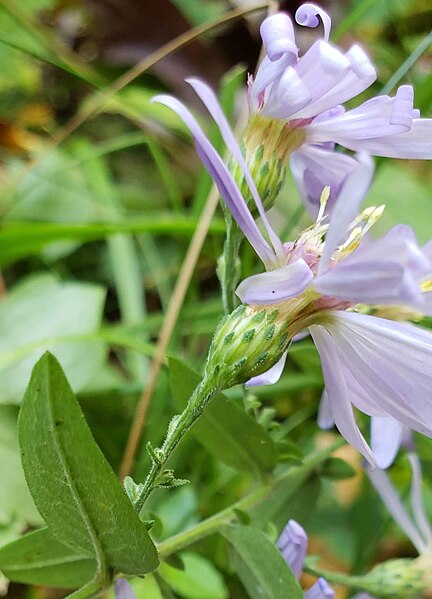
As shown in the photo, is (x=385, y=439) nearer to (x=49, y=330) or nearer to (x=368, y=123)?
(x=368, y=123)

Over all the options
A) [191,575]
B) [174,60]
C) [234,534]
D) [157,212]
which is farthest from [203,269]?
[234,534]

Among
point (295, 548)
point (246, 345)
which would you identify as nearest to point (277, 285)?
point (246, 345)

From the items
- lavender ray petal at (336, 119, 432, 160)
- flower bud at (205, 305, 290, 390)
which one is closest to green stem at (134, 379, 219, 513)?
flower bud at (205, 305, 290, 390)

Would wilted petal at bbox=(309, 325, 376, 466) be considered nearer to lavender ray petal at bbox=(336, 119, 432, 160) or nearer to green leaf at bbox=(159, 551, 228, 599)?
lavender ray petal at bbox=(336, 119, 432, 160)

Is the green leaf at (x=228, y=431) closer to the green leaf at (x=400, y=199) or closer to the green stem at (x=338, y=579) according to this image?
the green stem at (x=338, y=579)

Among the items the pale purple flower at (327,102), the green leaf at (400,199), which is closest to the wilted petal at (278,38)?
the pale purple flower at (327,102)
